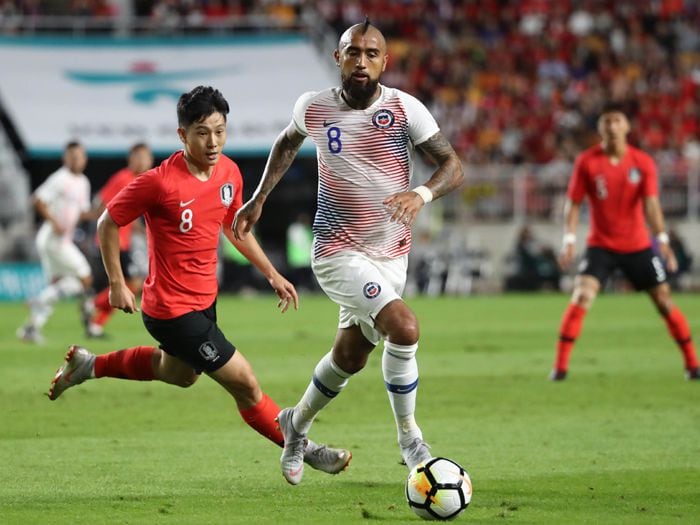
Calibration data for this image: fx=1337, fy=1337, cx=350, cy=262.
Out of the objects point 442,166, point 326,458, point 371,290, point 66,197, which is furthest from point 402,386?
point 66,197

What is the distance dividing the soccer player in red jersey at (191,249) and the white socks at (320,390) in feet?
0.51

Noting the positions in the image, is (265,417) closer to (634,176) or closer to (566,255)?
(566,255)

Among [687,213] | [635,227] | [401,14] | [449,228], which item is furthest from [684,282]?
[635,227]

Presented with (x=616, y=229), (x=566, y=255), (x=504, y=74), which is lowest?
(x=504, y=74)

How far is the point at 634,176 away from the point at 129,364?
20.0 ft

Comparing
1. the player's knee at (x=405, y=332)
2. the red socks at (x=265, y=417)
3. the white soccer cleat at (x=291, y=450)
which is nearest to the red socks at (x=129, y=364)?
the red socks at (x=265, y=417)

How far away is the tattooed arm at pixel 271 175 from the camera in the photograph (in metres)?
7.43

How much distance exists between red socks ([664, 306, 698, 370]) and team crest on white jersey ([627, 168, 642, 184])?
1.26 meters

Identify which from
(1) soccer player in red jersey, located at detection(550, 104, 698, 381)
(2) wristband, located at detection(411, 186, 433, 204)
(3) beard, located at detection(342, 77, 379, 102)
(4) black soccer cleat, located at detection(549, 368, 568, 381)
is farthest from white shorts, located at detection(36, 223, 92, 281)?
(2) wristband, located at detection(411, 186, 433, 204)

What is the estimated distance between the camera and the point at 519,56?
1358 inches

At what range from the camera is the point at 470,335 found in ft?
58.5

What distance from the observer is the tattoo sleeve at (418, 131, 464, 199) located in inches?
273

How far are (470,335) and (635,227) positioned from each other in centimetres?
557

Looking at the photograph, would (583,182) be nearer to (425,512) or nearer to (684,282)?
(425,512)
